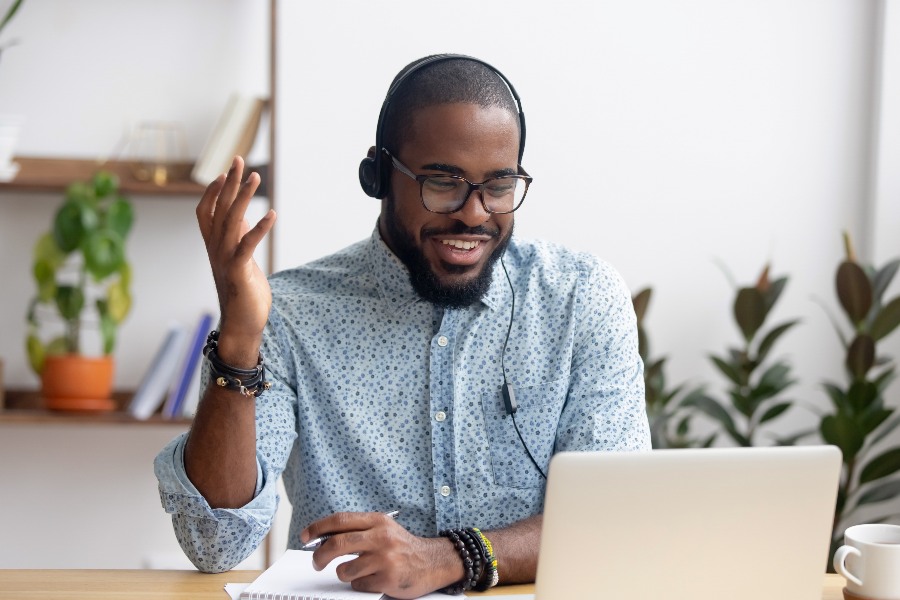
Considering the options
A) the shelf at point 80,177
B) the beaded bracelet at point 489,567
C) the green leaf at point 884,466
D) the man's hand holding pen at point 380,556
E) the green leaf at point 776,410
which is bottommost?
the green leaf at point 884,466

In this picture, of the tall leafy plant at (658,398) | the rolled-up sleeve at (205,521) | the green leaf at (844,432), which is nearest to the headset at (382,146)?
the rolled-up sleeve at (205,521)

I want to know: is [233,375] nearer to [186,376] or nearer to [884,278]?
[186,376]

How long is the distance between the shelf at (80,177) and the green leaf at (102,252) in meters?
0.16

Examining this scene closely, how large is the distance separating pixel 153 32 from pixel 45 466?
1216 mm

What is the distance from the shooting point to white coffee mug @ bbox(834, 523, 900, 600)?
1185mm

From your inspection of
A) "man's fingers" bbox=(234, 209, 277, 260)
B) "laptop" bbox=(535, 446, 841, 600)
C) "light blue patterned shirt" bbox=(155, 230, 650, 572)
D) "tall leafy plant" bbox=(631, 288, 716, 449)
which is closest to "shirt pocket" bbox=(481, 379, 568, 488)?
"light blue patterned shirt" bbox=(155, 230, 650, 572)

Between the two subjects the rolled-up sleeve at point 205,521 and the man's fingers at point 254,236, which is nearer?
the man's fingers at point 254,236

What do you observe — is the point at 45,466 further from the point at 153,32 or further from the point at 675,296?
the point at 675,296

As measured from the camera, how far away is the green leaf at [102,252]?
2664 mm

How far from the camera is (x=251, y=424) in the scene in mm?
1454

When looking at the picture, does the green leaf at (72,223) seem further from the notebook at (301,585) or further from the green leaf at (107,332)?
the notebook at (301,585)

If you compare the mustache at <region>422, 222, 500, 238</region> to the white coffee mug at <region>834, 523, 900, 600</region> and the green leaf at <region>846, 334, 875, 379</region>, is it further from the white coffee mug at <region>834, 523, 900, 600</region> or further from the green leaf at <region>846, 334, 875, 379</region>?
the green leaf at <region>846, 334, 875, 379</region>

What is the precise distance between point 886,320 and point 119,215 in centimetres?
194

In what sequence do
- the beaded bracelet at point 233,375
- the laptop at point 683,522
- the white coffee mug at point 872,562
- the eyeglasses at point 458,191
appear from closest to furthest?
1. the laptop at point 683,522
2. the white coffee mug at point 872,562
3. the beaded bracelet at point 233,375
4. the eyeglasses at point 458,191
